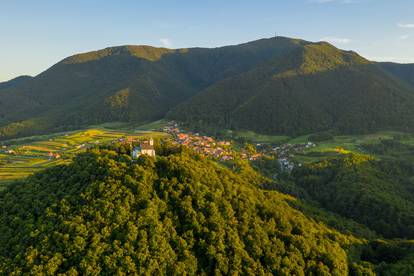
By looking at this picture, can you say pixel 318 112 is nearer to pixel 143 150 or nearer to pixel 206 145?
pixel 206 145

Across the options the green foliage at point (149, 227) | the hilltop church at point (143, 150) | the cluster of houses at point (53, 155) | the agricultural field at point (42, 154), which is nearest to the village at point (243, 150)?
the agricultural field at point (42, 154)

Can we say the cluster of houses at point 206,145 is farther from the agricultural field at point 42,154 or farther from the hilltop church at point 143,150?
the hilltop church at point 143,150

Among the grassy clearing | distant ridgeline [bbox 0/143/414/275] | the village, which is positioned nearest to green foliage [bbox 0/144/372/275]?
distant ridgeline [bbox 0/143/414/275]

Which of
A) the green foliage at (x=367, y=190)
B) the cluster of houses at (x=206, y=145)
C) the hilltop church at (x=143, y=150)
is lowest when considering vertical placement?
the green foliage at (x=367, y=190)

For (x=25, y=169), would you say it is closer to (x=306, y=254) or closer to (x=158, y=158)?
(x=158, y=158)

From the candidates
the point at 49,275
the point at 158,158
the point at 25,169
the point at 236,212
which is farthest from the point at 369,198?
the point at 25,169

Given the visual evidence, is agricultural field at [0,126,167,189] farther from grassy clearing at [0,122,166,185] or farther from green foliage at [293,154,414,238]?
green foliage at [293,154,414,238]
